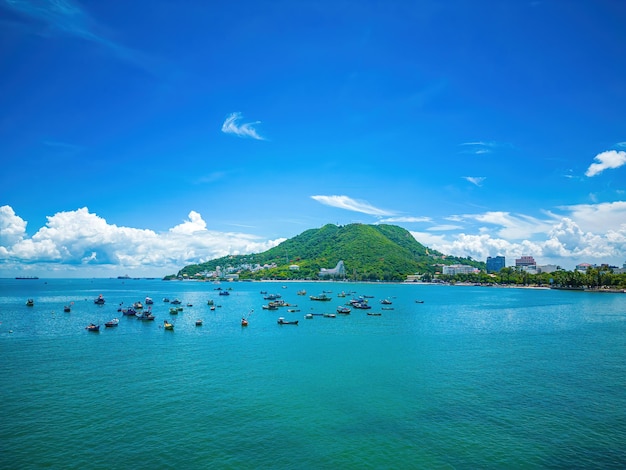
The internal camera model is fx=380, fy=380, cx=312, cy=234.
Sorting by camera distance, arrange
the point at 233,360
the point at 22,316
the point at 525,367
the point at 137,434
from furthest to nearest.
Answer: the point at 22,316, the point at 233,360, the point at 525,367, the point at 137,434

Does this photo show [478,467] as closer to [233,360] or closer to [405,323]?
[233,360]

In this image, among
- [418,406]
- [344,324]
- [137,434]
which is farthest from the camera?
[344,324]

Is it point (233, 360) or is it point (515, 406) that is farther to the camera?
point (233, 360)

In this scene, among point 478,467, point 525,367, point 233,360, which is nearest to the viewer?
point 478,467

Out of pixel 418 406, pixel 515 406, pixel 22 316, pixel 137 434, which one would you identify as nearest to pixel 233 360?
pixel 137 434

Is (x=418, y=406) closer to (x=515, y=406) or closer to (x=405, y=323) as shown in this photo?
(x=515, y=406)

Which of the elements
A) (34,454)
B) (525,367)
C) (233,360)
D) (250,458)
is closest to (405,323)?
(525,367)

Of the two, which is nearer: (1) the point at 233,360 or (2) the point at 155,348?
(1) the point at 233,360
